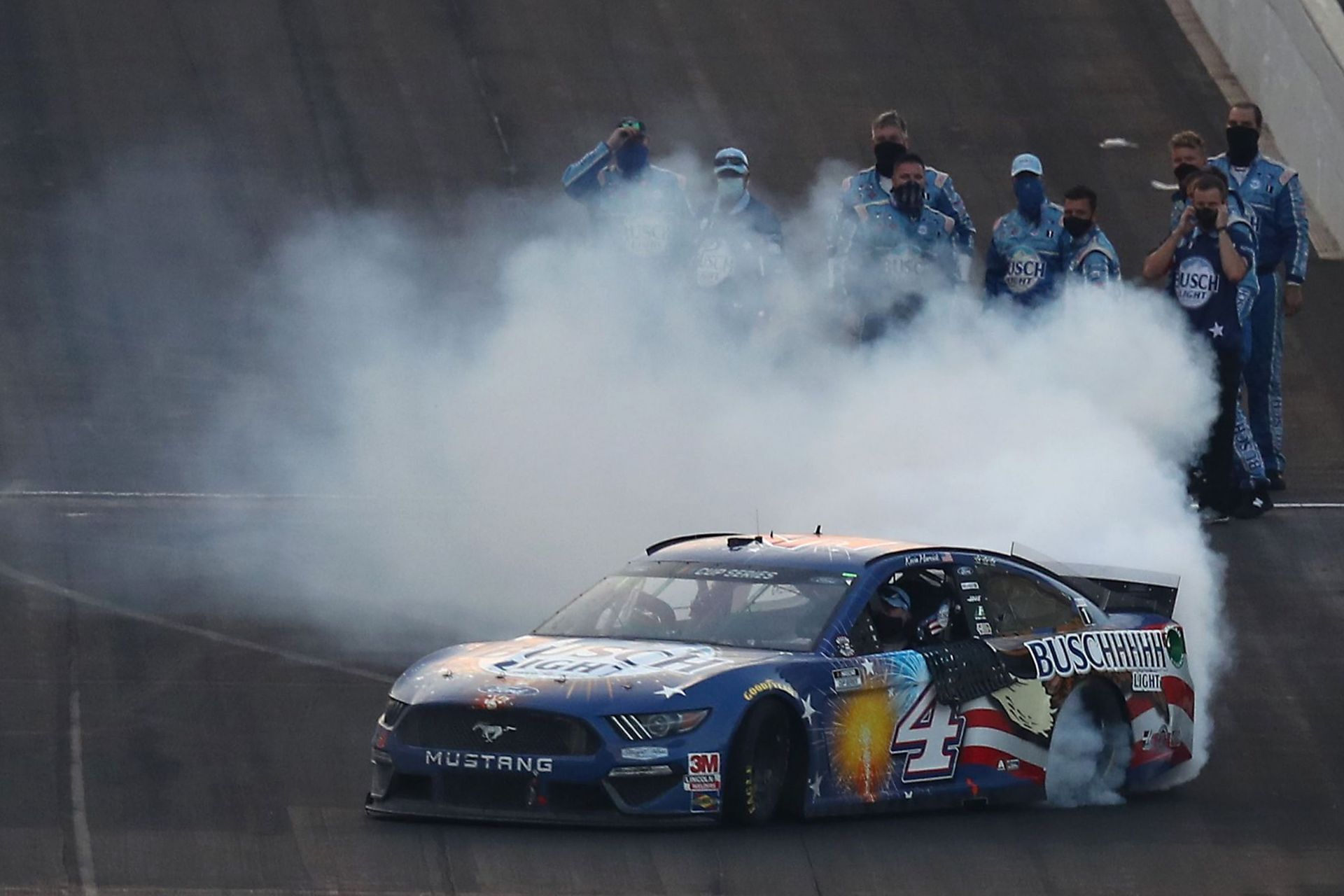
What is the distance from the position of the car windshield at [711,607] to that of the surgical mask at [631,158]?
6.15m

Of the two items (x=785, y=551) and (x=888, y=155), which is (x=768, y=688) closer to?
(x=785, y=551)

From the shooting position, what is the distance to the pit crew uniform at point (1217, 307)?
14.0m

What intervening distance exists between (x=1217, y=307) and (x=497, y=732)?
7146 millimetres

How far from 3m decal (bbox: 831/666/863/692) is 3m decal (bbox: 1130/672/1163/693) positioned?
160cm

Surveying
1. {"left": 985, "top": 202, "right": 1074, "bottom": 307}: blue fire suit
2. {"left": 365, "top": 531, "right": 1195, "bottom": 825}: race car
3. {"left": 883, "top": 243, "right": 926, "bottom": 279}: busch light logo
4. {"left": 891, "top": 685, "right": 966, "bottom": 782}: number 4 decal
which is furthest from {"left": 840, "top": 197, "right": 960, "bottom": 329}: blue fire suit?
{"left": 891, "top": 685, "right": 966, "bottom": 782}: number 4 decal

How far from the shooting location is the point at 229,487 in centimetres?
1428

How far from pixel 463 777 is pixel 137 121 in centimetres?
1187

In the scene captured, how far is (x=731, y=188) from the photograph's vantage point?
14805 mm

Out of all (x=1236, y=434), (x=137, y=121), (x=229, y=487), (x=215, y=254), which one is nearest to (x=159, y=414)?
(x=229, y=487)

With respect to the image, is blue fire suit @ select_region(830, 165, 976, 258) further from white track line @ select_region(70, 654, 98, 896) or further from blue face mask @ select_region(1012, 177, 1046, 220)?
white track line @ select_region(70, 654, 98, 896)

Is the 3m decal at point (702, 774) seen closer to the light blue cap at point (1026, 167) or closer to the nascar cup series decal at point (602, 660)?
the nascar cup series decal at point (602, 660)

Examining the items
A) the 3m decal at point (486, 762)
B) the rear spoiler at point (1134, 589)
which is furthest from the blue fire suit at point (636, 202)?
the 3m decal at point (486, 762)

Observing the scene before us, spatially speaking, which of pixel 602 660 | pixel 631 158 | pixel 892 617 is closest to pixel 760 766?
pixel 602 660

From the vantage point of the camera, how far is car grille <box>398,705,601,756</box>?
812 centimetres
